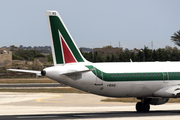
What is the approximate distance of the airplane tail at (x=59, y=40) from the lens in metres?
32.5

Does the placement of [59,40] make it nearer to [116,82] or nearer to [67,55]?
Result: [67,55]

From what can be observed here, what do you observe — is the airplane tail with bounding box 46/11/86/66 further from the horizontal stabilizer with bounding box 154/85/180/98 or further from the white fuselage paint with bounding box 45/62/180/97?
the horizontal stabilizer with bounding box 154/85/180/98

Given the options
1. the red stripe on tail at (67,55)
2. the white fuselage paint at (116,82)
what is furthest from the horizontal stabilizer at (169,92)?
the red stripe on tail at (67,55)

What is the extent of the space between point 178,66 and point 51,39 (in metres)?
12.8

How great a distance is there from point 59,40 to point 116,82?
6.22m

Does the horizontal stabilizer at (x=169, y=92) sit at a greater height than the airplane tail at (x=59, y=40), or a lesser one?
lesser

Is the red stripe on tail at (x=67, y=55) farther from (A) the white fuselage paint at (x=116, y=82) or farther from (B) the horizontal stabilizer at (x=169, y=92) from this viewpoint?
(B) the horizontal stabilizer at (x=169, y=92)

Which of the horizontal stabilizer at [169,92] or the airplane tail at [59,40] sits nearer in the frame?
the airplane tail at [59,40]

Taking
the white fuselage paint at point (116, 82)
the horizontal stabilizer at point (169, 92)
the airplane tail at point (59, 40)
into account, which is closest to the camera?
the white fuselage paint at point (116, 82)

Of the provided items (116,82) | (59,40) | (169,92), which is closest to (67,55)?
(59,40)

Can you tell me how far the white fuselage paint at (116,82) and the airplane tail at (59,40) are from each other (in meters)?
0.77

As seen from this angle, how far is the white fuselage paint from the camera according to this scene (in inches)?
1250

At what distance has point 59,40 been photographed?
3256 centimetres

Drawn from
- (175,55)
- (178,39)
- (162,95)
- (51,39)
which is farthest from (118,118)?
(175,55)
